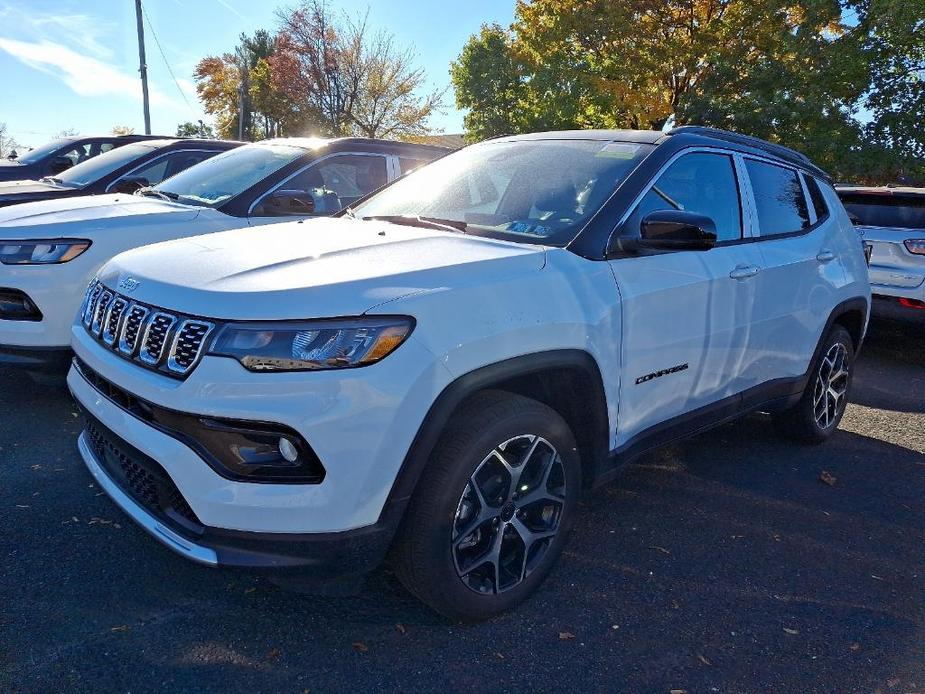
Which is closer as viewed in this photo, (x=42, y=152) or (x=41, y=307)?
(x=41, y=307)

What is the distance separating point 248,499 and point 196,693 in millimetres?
627

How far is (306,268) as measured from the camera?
242cm

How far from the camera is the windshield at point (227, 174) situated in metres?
5.33

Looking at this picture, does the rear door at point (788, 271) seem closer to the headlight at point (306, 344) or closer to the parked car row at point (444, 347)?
the parked car row at point (444, 347)

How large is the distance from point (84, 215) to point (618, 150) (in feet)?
10.8

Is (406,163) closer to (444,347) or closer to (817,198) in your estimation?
(817,198)

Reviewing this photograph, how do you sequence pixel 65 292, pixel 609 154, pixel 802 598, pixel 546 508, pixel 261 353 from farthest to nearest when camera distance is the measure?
pixel 65 292
pixel 609 154
pixel 802 598
pixel 546 508
pixel 261 353

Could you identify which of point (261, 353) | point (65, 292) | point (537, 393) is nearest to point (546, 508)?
point (537, 393)

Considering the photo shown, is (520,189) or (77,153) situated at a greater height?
(77,153)

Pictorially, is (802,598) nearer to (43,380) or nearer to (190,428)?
(190,428)

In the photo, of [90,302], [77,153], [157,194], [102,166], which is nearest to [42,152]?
[77,153]

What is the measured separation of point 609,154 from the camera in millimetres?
3311

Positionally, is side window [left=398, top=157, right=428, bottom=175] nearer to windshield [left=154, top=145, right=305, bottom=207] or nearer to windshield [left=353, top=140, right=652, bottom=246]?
windshield [left=154, top=145, right=305, bottom=207]

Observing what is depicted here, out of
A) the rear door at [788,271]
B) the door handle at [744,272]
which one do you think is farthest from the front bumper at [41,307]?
the rear door at [788,271]
